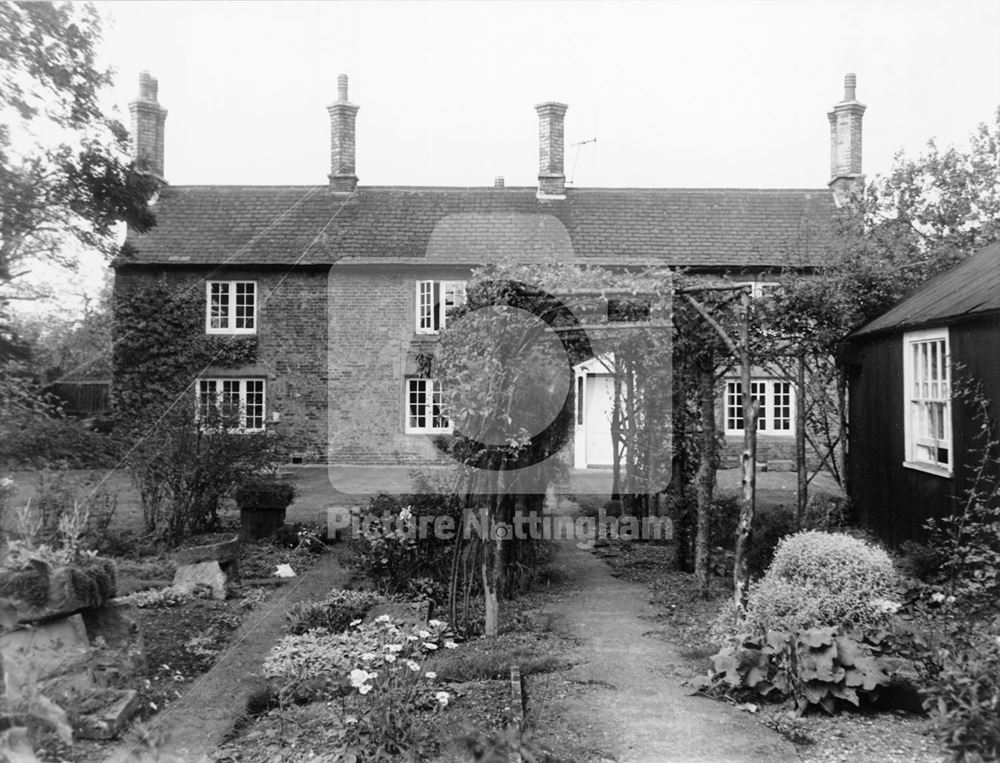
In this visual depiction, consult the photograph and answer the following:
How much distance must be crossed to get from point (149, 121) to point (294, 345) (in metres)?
7.78

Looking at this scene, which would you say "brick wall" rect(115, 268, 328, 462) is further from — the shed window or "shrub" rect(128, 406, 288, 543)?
the shed window

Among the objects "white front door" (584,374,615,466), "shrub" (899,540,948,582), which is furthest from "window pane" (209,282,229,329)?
"shrub" (899,540,948,582)

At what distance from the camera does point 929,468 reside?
9.63 metres

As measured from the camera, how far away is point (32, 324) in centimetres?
915

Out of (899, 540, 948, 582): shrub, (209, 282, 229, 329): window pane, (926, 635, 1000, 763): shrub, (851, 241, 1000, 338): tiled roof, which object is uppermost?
(209, 282, 229, 329): window pane

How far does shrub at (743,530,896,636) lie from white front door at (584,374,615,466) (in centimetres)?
1418

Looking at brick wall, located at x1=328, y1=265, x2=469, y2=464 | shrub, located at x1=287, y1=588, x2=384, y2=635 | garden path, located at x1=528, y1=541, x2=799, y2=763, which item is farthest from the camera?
brick wall, located at x1=328, y1=265, x2=469, y2=464

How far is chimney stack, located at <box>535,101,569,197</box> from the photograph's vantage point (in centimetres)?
2386

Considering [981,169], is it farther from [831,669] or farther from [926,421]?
[831,669]

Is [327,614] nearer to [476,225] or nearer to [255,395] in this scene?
[255,395]

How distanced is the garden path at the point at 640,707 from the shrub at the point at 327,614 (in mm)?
1874

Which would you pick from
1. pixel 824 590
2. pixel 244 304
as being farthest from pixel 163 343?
pixel 824 590

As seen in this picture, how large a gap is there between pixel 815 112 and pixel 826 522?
16.9 m

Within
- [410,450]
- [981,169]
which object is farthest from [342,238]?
[981,169]
